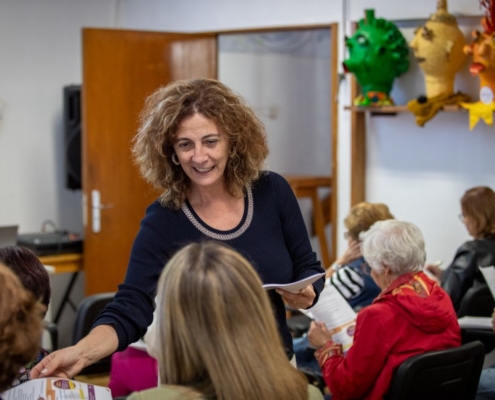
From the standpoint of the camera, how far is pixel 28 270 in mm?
2221

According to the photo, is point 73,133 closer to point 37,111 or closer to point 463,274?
point 37,111

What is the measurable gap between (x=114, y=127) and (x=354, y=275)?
2.50 meters

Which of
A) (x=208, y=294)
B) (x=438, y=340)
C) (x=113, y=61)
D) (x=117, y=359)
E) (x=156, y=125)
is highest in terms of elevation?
(x=113, y=61)

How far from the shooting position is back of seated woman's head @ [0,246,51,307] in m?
2.21

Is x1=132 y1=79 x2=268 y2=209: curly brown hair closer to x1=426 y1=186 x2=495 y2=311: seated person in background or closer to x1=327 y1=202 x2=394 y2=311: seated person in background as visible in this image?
x1=327 y1=202 x2=394 y2=311: seated person in background

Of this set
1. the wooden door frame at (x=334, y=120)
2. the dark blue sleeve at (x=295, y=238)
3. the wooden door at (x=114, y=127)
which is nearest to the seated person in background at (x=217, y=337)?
the dark blue sleeve at (x=295, y=238)

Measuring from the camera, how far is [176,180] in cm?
233

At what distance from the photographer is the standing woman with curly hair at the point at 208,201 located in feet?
7.32

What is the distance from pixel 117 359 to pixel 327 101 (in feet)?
9.66

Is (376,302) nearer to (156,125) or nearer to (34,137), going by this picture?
(156,125)

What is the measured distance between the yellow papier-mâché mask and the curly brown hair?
2.39 meters

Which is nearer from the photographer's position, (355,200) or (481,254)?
(481,254)

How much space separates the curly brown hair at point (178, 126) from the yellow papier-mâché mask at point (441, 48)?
94.3 inches

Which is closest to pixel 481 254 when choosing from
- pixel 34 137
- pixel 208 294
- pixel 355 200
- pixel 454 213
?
pixel 454 213
